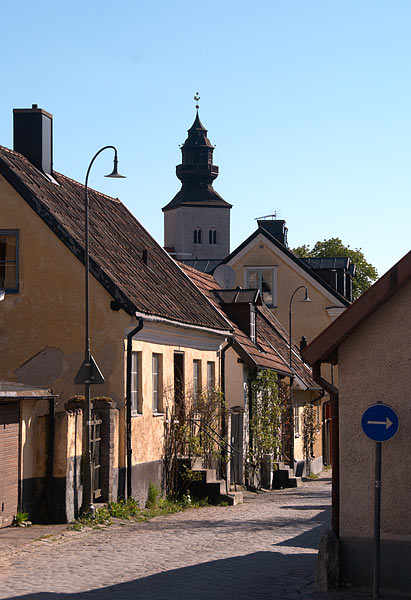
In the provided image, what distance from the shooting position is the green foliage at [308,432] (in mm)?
41031

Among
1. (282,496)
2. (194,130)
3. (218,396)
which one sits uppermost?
(194,130)

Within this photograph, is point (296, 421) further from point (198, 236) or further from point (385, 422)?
point (198, 236)

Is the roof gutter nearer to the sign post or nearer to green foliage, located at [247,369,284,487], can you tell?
green foliage, located at [247,369,284,487]

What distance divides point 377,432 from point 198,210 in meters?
113

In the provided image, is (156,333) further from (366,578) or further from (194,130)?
(194,130)

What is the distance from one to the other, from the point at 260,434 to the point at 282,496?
3087mm

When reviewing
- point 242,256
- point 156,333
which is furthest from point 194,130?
point 156,333

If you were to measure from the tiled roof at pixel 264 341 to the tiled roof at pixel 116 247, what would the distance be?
2.34 meters

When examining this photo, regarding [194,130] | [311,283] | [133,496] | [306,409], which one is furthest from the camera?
[194,130]

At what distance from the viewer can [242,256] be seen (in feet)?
160

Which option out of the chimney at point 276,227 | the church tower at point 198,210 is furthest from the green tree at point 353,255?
the church tower at point 198,210

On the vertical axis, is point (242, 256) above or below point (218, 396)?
above

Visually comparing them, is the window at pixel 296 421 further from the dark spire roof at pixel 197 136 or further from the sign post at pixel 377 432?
the dark spire roof at pixel 197 136

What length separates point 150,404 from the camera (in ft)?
73.4
